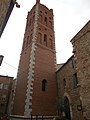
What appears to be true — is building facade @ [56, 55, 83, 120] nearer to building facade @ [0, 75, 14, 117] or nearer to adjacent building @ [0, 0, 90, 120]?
adjacent building @ [0, 0, 90, 120]

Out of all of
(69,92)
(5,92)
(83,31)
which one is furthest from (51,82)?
(5,92)

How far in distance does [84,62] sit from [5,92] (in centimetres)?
2449

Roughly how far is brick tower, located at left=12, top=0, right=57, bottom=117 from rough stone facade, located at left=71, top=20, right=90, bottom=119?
6273mm

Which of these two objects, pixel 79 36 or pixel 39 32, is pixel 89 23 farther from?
pixel 39 32

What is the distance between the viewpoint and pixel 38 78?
15.3 meters

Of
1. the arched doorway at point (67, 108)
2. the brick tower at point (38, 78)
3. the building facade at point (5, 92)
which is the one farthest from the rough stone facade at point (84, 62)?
the building facade at point (5, 92)

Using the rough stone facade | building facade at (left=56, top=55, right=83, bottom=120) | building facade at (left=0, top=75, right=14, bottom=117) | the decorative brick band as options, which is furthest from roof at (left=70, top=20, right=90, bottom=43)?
building facade at (left=0, top=75, right=14, bottom=117)

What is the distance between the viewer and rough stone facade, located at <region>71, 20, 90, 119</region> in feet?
28.3

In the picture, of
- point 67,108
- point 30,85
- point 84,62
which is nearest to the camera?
point 84,62

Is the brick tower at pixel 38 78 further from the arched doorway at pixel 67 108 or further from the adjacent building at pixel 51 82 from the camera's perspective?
the arched doorway at pixel 67 108

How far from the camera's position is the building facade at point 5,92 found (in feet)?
88.2

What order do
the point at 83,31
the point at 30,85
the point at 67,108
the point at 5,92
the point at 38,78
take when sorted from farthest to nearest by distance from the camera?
the point at 5,92 → the point at 38,78 → the point at 30,85 → the point at 67,108 → the point at 83,31

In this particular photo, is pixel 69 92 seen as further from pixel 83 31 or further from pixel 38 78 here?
pixel 83 31

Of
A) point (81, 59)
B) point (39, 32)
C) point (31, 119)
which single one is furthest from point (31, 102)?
point (39, 32)
